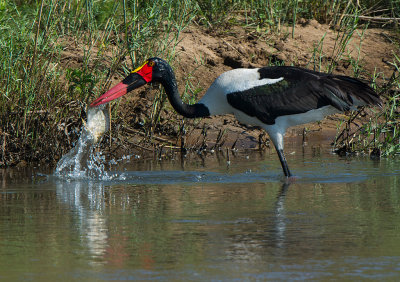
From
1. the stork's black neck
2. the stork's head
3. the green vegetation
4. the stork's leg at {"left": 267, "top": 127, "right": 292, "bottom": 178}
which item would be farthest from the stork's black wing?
the green vegetation

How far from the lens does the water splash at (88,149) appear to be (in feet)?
23.8

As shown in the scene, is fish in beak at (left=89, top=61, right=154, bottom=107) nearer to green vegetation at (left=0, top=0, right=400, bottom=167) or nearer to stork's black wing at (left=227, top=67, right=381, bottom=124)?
green vegetation at (left=0, top=0, right=400, bottom=167)

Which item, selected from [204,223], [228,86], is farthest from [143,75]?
[204,223]

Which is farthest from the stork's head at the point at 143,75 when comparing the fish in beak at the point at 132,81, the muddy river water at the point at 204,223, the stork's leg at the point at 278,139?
the stork's leg at the point at 278,139

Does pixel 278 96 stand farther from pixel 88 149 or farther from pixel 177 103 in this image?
pixel 88 149

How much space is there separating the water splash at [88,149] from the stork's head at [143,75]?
0.95 feet

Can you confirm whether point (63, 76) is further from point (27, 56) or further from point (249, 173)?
point (249, 173)

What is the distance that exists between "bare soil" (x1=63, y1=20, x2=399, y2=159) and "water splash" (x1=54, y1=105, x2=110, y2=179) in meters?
0.50

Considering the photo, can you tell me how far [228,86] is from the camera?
279 inches

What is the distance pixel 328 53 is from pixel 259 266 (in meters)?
6.75

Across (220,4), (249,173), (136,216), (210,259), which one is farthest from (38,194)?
(220,4)

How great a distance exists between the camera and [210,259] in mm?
3932

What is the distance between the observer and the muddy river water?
377 centimetres

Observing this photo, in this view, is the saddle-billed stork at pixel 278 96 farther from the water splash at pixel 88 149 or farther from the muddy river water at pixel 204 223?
the muddy river water at pixel 204 223
